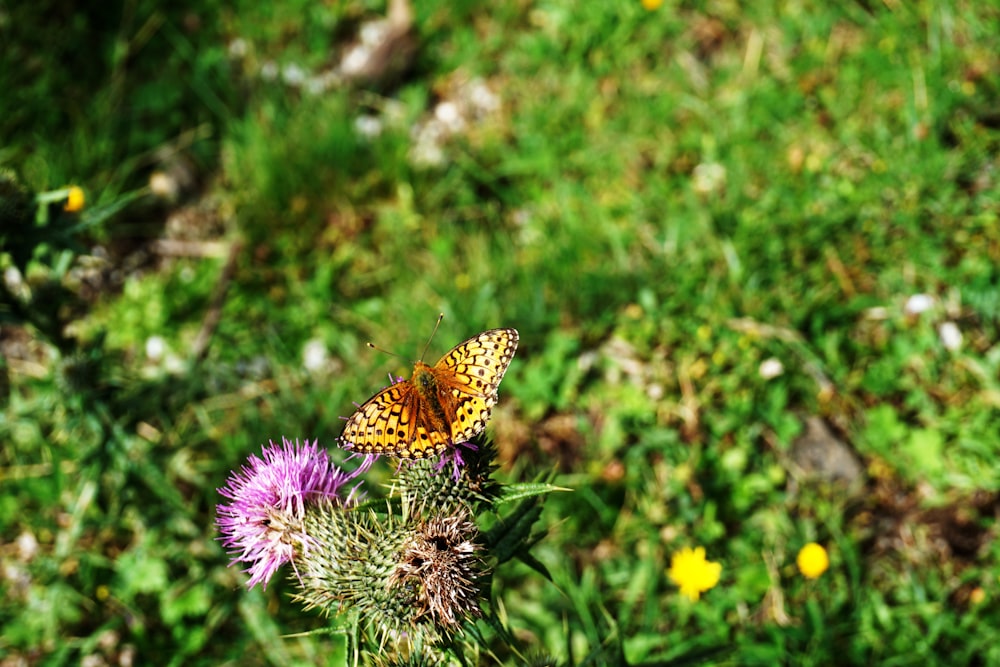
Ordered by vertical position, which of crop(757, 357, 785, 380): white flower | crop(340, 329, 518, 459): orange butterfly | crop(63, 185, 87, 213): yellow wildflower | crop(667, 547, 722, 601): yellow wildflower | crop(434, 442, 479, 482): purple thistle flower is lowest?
crop(667, 547, 722, 601): yellow wildflower

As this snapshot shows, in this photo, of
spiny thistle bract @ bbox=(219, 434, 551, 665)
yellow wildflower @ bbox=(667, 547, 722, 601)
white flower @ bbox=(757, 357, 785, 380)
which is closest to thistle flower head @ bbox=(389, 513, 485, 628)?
spiny thistle bract @ bbox=(219, 434, 551, 665)

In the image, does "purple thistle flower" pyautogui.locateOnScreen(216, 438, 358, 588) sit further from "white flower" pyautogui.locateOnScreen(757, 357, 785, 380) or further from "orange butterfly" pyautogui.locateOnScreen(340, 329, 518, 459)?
"white flower" pyautogui.locateOnScreen(757, 357, 785, 380)

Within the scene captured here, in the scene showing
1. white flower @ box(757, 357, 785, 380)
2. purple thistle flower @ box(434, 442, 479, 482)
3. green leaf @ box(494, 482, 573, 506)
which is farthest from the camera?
white flower @ box(757, 357, 785, 380)

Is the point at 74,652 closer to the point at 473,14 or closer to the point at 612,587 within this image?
the point at 612,587

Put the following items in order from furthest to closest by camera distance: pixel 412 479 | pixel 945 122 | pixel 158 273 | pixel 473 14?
pixel 473 14 < pixel 158 273 < pixel 945 122 < pixel 412 479

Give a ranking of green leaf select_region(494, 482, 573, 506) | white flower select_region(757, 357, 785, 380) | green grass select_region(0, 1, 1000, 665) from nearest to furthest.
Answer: green leaf select_region(494, 482, 573, 506)
green grass select_region(0, 1, 1000, 665)
white flower select_region(757, 357, 785, 380)

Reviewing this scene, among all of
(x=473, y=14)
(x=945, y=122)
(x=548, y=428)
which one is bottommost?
(x=548, y=428)

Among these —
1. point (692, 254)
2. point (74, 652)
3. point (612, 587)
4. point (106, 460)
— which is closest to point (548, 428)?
point (612, 587)

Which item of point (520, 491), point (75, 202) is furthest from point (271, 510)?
point (75, 202)

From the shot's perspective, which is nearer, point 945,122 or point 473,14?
point 945,122
